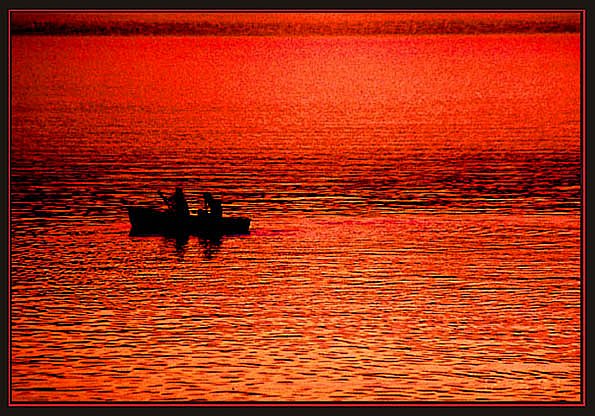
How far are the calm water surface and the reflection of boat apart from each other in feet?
1.41

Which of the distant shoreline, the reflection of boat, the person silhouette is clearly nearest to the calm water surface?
the reflection of boat

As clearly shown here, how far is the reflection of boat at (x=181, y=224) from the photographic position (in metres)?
35.4

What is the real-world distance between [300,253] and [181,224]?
164 inches

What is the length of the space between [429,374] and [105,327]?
5973mm

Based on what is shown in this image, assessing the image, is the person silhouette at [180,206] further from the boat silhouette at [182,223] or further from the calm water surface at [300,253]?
the calm water surface at [300,253]

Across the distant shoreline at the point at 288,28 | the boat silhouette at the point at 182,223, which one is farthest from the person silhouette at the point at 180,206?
the distant shoreline at the point at 288,28

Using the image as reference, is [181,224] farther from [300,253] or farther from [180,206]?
[300,253]

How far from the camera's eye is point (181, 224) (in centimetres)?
3566

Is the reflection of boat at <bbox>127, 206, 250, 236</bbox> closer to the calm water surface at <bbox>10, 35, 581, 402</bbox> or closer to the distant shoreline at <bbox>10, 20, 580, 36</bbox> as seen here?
the calm water surface at <bbox>10, 35, 581, 402</bbox>

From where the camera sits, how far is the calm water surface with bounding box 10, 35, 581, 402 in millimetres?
22203

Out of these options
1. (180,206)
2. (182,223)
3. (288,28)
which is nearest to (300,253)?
(182,223)

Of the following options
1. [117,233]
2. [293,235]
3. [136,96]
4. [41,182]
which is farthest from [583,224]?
[136,96]

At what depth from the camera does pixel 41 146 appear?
184ft

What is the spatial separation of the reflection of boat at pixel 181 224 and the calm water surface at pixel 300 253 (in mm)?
431
